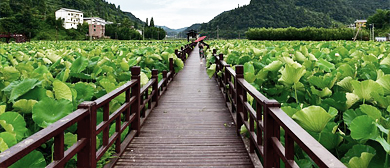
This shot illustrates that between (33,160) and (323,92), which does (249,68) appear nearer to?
(323,92)

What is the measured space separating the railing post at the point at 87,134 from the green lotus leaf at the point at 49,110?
141 mm

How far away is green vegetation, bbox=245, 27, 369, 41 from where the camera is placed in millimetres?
29812

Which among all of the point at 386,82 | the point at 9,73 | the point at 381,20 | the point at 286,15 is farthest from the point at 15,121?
the point at 286,15

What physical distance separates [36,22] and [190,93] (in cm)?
5360

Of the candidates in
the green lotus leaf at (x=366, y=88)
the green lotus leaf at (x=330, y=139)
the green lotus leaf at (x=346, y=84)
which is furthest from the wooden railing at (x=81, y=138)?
the green lotus leaf at (x=346, y=84)

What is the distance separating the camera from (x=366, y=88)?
1.82 meters

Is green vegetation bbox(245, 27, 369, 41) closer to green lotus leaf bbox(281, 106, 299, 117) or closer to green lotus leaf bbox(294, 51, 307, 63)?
green lotus leaf bbox(294, 51, 307, 63)

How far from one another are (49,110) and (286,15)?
3619 inches

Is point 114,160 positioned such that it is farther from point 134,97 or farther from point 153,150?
point 134,97

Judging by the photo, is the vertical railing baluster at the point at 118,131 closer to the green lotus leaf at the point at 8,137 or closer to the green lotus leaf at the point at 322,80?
the green lotus leaf at the point at 8,137

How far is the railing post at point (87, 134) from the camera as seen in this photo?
5.74 ft

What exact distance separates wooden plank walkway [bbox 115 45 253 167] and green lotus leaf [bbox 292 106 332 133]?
130 cm

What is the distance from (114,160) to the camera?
2658 mm

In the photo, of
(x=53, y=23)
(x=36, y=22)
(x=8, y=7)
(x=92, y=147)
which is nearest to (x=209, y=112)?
(x=92, y=147)
